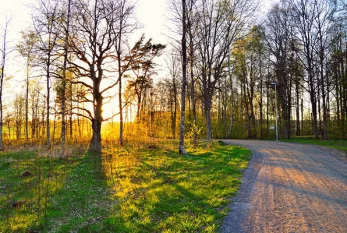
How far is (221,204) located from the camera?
6.24 m

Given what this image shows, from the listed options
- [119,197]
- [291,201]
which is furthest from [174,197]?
[291,201]

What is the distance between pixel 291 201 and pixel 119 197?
16.0 ft

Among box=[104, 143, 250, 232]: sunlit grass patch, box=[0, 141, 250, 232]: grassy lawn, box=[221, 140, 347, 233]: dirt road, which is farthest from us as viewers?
box=[0, 141, 250, 232]: grassy lawn

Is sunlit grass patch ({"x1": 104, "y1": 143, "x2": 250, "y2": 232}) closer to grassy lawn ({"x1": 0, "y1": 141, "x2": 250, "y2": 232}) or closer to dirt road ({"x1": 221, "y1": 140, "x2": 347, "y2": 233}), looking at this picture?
grassy lawn ({"x1": 0, "y1": 141, "x2": 250, "y2": 232})

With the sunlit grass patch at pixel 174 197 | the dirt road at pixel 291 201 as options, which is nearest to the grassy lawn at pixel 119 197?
the sunlit grass patch at pixel 174 197

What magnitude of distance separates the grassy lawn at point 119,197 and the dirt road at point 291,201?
18.0 inches

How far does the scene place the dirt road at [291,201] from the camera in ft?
15.6

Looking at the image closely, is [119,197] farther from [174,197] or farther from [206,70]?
[206,70]

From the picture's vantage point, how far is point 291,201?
6109mm

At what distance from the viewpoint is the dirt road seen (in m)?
4.77

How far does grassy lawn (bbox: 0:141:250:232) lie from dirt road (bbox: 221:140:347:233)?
1.50 ft

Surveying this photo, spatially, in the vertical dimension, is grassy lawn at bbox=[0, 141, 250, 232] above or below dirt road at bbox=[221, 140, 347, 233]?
below

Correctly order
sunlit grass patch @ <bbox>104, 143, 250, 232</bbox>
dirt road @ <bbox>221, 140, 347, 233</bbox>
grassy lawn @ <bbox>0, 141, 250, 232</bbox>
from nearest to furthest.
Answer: dirt road @ <bbox>221, 140, 347, 233</bbox> < sunlit grass patch @ <bbox>104, 143, 250, 232</bbox> < grassy lawn @ <bbox>0, 141, 250, 232</bbox>

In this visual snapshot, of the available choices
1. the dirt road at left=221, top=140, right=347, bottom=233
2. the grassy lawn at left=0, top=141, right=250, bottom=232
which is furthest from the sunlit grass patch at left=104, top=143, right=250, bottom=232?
the dirt road at left=221, top=140, right=347, bottom=233
